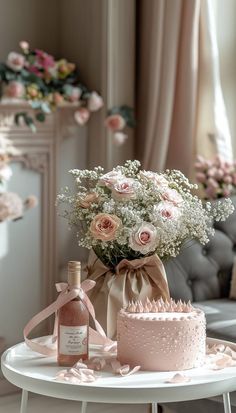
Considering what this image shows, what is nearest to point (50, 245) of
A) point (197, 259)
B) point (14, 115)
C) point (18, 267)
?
point (18, 267)

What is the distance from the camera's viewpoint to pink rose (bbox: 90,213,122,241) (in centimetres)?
234

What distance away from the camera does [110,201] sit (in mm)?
2385

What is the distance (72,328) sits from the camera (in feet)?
7.32

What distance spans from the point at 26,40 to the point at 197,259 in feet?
4.77

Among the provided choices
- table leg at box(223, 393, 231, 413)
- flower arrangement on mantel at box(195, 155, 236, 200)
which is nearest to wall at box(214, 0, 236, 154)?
flower arrangement on mantel at box(195, 155, 236, 200)

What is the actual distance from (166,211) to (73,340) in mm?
424

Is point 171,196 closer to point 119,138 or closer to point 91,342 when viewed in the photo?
point 91,342

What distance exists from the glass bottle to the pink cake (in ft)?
0.32

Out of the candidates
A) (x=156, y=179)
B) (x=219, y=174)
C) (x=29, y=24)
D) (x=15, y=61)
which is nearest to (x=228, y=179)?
(x=219, y=174)

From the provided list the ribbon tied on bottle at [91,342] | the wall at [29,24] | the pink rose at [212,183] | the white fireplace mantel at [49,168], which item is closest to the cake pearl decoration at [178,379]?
the ribbon tied on bottle at [91,342]

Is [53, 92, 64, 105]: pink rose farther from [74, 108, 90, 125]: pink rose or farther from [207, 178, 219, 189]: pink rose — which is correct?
[207, 178, 219, 189]: pink rose

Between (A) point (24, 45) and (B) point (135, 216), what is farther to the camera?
(A) point (24, 45)

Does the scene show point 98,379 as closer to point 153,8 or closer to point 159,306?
point 159,306

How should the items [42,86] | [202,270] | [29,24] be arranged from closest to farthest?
[202,270]
[42,86]
[29,24]
